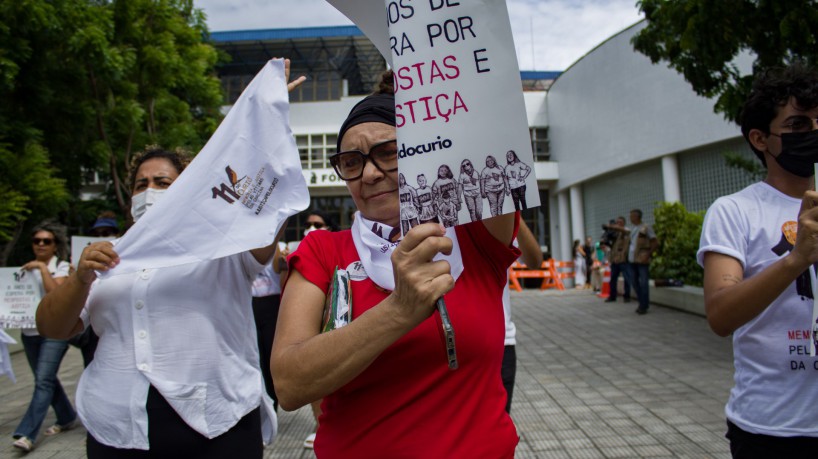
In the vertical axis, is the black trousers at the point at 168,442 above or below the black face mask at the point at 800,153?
below

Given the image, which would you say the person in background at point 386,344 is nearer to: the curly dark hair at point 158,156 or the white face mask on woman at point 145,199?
the white face mask on woman at point 145,199

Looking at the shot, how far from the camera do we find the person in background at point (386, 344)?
1.35m

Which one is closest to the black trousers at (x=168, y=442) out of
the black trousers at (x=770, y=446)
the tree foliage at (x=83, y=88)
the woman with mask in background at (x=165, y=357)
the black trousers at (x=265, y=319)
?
the woman with mask in background at (x=165, y=357)

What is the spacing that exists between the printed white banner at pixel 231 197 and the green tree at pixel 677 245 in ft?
39.2

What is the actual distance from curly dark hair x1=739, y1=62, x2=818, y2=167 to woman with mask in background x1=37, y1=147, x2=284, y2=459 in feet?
6.33

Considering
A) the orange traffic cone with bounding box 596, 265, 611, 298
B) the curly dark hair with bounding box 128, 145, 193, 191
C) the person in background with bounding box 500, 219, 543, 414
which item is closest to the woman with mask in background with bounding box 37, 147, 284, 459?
the curly dark hair with bounding box 128, 145, 193, 191

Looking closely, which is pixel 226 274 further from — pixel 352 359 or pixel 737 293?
pixel 737 293

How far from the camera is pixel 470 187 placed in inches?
53.7

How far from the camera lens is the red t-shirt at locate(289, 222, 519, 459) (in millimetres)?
1464

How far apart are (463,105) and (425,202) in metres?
0.25

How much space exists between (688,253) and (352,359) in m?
13.2

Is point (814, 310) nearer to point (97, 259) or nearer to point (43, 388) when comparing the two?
point (97, 259)

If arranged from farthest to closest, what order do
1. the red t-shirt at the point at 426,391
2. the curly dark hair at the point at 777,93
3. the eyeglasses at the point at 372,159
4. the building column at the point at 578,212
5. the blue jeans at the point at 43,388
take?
the building column at the point at 578,212 < the blue jeans at the point at 43,388 < the curly dark hair at the point at 777,93 < the eyeglasses at the point at 372,159 < the red t-shirt at the point at 426,391

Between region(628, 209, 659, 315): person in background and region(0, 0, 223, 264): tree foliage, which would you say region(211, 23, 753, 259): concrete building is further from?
region(628, 209, 659, 315): person in background
